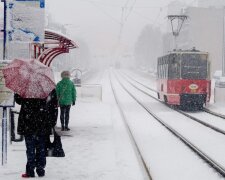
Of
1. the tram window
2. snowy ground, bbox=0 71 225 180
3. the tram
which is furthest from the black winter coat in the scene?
the tram window

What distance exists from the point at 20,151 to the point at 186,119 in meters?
10.7

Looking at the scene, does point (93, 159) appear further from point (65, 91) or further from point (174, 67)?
point (174, 67)

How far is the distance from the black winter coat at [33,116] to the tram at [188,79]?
16.8 metres

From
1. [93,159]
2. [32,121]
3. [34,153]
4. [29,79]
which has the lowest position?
[93,159]

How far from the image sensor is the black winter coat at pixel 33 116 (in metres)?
8.05

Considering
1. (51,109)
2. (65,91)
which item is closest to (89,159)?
(51,109)

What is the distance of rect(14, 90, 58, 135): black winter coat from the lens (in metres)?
8.05

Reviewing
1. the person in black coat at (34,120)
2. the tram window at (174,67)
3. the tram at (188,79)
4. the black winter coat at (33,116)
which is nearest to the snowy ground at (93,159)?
the person in black coat at (34,120)

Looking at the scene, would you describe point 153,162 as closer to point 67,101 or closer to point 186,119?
point 67,101

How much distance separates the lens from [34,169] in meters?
8.95

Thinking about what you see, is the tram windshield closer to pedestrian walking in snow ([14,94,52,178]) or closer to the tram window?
the tram window

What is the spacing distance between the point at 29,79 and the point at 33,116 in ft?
1.92

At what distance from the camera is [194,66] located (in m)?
24.9

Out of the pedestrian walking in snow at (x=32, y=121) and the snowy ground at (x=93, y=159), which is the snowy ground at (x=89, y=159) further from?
the pedestrian walking in snow at (x=32, y=121)
